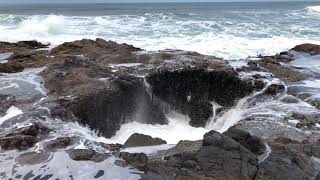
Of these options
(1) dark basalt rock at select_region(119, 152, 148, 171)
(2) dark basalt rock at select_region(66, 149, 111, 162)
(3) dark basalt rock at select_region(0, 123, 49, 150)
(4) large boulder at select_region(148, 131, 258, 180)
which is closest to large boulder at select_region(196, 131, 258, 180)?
(4) large boulder at select_region(148, 131, 258, 180)

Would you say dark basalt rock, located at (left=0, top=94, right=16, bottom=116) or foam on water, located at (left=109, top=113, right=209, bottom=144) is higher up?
dark basalt rock, located at (left=0, top=94, right=16, bottom=116)

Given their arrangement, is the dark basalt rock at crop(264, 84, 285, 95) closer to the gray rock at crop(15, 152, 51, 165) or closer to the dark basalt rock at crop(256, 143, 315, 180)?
the dark basalt rock at crop(256, 143, 315, 180)

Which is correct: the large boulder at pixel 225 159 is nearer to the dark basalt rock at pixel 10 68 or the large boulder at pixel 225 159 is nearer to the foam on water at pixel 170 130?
the foam on water at pixel 170 130

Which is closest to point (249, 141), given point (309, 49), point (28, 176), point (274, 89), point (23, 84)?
point (28, 176)

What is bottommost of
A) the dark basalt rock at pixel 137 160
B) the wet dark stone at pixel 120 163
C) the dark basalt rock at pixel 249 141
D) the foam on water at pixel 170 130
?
the foam on water at pixel 170 130

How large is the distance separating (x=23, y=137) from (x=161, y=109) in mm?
4517

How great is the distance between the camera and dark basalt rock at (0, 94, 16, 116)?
355 inches

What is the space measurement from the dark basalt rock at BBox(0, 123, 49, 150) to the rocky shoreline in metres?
0.02

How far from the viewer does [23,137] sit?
24.2ft

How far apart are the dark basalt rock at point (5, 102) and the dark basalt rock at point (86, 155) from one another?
2.58 metres

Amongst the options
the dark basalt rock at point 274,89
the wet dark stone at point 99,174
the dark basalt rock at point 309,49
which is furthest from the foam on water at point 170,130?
the dark basalt rock at point 309,49

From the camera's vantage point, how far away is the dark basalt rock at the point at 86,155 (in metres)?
6.72

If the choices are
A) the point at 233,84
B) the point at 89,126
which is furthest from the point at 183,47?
the point at 89,126

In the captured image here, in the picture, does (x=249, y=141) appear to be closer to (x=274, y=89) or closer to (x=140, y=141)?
(x=140, y=141)
